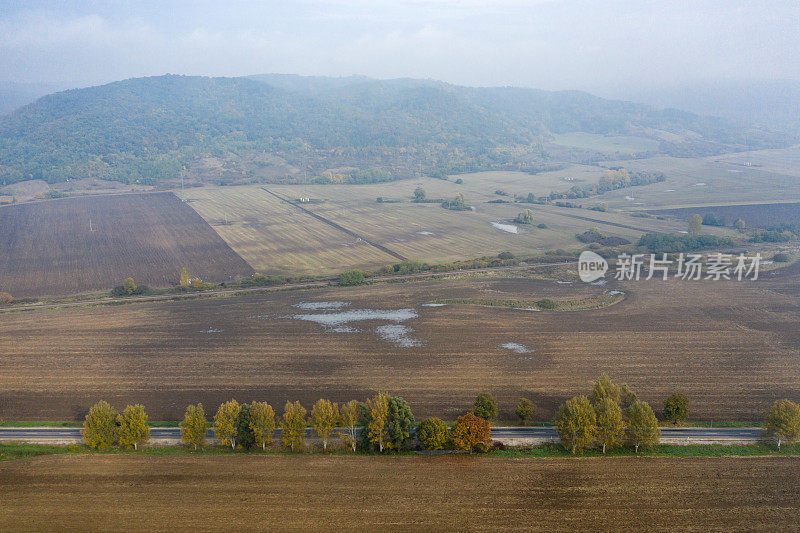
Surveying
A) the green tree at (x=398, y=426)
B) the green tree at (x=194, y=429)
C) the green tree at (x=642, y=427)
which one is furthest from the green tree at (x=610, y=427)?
the green tree at (x=194, y=429)

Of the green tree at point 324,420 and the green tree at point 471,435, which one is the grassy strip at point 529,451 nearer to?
the green tree at point 471,435

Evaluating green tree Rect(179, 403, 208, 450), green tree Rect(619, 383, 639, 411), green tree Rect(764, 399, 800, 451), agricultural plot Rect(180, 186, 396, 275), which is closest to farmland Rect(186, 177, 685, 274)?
agricultural plot Rect(180, 186, 396, 275)

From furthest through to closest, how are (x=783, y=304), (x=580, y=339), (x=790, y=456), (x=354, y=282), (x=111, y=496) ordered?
(x=354, y=282), (x=783, y=304), (x=580, y=339), (x=790, y=456), (x=111, y=496)

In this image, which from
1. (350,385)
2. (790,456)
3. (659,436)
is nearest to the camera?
(790,456)

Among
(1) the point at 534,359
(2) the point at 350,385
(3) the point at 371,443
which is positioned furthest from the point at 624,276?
(3) the point at 371,443

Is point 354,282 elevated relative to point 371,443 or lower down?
elevated

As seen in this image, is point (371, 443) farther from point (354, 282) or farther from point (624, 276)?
point (624, 276)

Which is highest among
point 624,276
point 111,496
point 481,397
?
point 624,276

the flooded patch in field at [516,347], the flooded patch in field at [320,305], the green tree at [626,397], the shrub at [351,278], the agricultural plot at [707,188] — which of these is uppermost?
the agricultural plot at [707,188]
